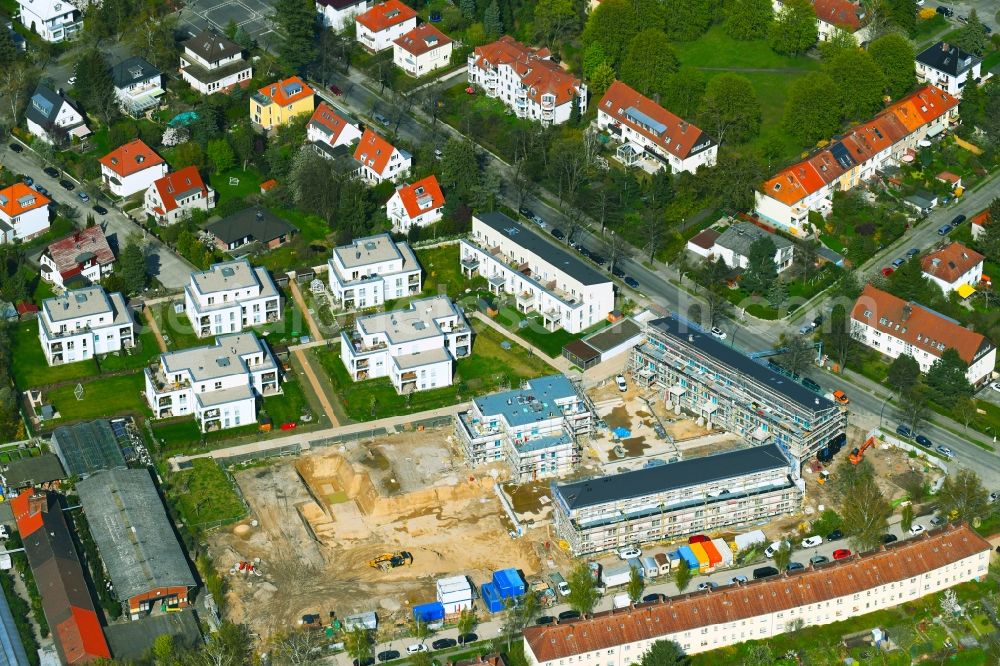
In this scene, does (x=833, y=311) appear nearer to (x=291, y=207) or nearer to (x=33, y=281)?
(x=291, y=207)

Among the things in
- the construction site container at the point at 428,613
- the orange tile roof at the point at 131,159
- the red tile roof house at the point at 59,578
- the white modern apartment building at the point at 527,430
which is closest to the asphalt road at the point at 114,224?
the orange tile roof at the point at 131,159

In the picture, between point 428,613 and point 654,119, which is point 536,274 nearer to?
point 654,119

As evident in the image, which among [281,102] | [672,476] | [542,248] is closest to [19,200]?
[281,102]

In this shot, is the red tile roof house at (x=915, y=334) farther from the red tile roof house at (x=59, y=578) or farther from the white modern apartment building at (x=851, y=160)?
the red tile roof house at (x=59, y=578)

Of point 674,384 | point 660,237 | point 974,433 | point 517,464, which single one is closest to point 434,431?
point 517,464

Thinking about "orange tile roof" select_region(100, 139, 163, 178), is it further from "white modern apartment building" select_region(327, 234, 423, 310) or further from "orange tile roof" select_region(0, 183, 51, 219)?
"white modern apartment building" select_region(327, 234, 423, 310)

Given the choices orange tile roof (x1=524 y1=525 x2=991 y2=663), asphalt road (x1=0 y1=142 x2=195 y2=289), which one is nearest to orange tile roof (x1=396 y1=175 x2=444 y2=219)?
asphalt road (x1=0 y1=142 x2=195 y2=289)

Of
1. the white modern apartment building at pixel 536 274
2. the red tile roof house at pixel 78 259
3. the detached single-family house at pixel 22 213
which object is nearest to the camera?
the white modern apartment building at pixel 536 274

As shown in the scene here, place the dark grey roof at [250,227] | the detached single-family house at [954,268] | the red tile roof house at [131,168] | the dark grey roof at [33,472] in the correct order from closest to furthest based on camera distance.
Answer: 1. the dark grey roof at [33,472]
2. the detached single-family house at [954,268]
3. the dark grey roof at [250,227]
4. the red tile roof house at [131,168]
